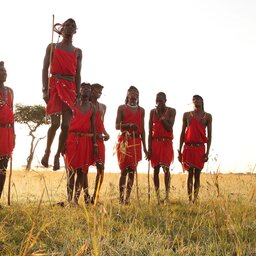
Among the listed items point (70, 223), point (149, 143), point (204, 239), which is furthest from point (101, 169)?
point (204, 239)

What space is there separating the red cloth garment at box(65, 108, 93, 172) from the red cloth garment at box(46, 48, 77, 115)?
6.28 ft

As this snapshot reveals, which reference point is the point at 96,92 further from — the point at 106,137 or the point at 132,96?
the point at 106,137

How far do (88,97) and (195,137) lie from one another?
2.58 m

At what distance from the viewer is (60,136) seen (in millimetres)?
5766

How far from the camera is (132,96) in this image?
8.76 m

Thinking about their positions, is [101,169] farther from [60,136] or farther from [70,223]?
[70,223]

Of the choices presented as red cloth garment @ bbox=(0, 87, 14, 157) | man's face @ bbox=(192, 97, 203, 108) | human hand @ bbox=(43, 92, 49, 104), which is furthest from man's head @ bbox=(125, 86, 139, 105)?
human hand @ bbox=(43, 92, 49, 104)

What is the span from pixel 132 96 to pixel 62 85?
308cm

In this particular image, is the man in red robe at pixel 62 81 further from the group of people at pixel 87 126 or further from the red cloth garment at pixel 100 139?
the red cloth garment at pixel 100 139

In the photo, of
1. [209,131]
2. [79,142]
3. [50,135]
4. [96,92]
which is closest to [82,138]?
[79,142]

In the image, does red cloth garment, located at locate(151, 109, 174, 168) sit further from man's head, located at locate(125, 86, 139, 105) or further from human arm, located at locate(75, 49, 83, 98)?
human arm, located at locate(75, 49, 83, 98)

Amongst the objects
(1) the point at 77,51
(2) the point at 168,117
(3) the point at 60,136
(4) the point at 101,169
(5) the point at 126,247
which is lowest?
(5) the point at 126,247

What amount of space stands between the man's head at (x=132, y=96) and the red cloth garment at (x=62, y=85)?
2729mm

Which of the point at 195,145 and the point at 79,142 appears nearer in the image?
the point at 79,142
